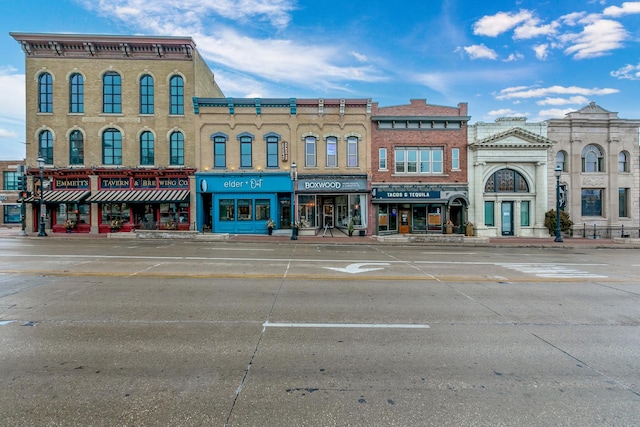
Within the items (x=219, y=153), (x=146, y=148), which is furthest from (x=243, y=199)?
(x=146, y=148)

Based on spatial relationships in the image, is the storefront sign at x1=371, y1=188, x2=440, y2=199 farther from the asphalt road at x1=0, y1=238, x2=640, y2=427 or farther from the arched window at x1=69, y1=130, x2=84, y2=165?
the arched window at x1=69, y1=130, x2=84, y2=165

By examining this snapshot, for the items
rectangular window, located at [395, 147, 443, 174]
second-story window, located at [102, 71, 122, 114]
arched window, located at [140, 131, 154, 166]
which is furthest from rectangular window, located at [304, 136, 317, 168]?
second-story window, located at [102, 71, 122, 114]

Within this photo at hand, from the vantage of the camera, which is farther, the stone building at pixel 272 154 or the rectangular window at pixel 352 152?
the rectangular window at pixel 352 152

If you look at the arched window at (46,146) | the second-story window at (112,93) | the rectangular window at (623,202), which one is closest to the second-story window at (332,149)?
the second-story window at (112,93)

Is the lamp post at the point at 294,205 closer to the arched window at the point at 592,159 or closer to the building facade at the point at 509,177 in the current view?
the building facade at the point at 509,177

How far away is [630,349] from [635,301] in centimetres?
355

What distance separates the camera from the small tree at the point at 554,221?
76.9ft

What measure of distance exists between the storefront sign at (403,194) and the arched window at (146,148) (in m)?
17.6

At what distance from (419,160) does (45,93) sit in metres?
29.4

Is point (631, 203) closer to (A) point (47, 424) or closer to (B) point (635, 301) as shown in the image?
(B) point (635, 301)

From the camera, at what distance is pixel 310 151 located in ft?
81.7

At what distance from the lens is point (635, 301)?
7.11 m

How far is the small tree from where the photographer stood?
2345cm

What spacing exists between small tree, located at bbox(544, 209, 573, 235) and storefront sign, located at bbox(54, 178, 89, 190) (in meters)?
35.6
